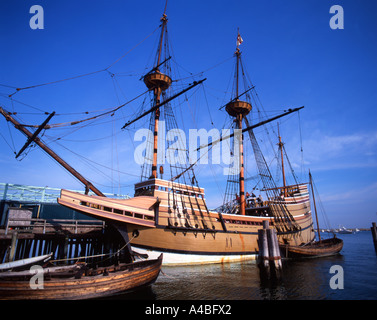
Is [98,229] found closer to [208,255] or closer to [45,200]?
[208,255]

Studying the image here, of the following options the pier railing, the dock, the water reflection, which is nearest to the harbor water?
the water reflection

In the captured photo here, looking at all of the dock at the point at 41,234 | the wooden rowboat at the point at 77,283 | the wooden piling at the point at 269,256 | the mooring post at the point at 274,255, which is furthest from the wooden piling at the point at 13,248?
the mooring post at the point at 274,255

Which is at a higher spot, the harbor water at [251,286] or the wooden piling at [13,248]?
the wooden piling at [13,248]

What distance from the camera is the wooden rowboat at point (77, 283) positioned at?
8312 millimetres

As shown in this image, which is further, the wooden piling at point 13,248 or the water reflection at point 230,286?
the wooden piling at point 13,248

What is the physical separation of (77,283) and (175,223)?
9.30m

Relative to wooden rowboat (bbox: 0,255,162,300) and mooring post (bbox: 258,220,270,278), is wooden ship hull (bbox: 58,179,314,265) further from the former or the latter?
mooring post (bbox: 258,220,270,278)

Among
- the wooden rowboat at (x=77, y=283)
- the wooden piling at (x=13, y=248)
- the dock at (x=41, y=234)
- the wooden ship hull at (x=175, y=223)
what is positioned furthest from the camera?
the wooden ship hull at (x=175, y=223)

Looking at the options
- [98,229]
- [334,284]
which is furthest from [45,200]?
[334,284]

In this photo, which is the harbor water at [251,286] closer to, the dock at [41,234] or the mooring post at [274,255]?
the mooring post at [274,255]

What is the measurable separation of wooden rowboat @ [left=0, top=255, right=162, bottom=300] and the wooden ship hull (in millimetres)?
4457

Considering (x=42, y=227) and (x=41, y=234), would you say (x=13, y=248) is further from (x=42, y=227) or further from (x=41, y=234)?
(x=42, y=227)

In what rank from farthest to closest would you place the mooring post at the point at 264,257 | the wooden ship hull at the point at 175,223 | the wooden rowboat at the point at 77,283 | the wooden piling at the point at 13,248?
the wooden ship hull at the point at 175,223
the mooring post at the point at 264,257
the wooden piling at the point at 13,248
the wooden rowboat at the point at 77,283

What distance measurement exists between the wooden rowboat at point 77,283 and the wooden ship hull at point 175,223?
14.6ft
